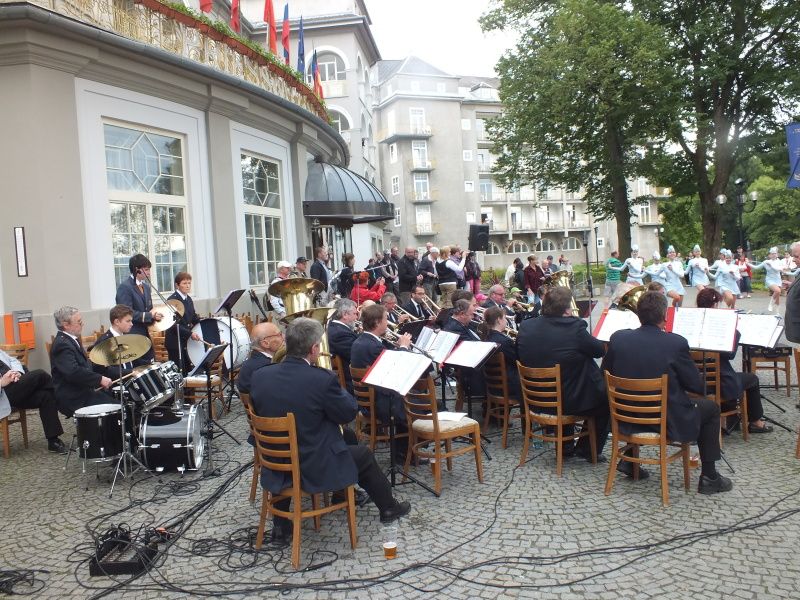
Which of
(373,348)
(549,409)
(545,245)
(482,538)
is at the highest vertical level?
(545,245)

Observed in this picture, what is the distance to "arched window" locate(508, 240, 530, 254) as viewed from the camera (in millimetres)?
57156

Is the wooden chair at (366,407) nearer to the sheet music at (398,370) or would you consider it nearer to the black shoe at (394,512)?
the sheet music at (398,370)

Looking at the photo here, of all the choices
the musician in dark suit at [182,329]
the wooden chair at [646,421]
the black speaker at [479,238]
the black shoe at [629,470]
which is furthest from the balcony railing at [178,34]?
the black shoe at [629,470]

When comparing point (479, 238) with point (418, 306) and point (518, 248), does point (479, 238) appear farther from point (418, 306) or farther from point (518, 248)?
point (518, 248)

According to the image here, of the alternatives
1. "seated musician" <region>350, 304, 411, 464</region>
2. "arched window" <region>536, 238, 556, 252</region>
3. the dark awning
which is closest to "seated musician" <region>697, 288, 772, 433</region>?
"seated musician" <region>350, 304, 411, 464</region>

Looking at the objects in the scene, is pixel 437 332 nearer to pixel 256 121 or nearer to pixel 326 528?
pixel 326 528

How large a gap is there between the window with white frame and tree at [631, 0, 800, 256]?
2814 centimetres

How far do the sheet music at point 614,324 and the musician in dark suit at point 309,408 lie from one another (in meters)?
3.17

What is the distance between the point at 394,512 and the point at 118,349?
9.13 feet

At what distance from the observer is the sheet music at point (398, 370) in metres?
4.52

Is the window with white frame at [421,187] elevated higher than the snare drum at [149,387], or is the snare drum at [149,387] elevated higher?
the window with white frame at [421,187]

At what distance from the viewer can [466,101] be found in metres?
53.5

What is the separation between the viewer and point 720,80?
23.5 m

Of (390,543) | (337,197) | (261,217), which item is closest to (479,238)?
(337,197)
